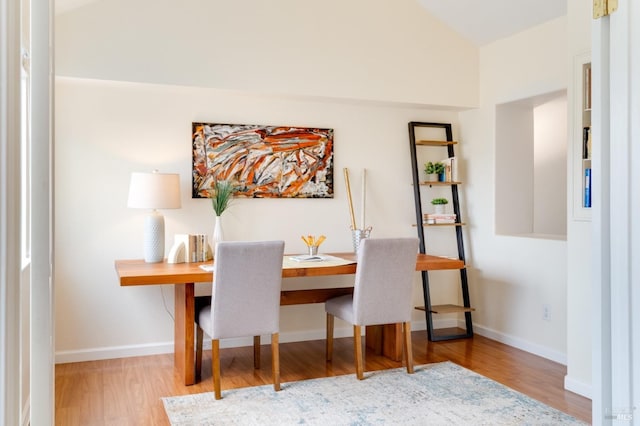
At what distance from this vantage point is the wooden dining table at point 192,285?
3.17m

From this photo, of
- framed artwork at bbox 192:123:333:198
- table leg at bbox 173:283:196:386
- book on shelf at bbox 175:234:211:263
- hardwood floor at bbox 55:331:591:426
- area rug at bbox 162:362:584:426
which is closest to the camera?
area rug at bbox 162:362:584:426

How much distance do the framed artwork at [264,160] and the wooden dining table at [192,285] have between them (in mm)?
697

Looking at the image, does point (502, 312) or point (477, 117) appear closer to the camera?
point (502, 312)

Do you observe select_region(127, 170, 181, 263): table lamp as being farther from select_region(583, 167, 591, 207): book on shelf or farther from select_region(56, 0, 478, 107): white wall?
select_region(583, 167, 591, 207): book on shelf

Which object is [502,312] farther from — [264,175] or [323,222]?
[264,175]

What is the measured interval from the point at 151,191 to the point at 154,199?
0.06 meters

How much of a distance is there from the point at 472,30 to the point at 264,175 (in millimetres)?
2209

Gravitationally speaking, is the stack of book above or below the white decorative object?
above

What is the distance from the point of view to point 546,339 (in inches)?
159

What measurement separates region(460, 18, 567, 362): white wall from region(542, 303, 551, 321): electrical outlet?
0.03 metres

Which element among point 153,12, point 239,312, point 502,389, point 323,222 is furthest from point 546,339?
point 153,12

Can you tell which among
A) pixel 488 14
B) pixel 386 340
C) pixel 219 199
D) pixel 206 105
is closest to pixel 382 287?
pixel 386 340

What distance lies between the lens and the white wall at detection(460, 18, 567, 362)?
13.0 feet

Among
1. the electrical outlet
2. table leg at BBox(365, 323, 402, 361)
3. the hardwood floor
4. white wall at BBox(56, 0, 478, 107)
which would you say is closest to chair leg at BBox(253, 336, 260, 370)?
the hardwood floor
